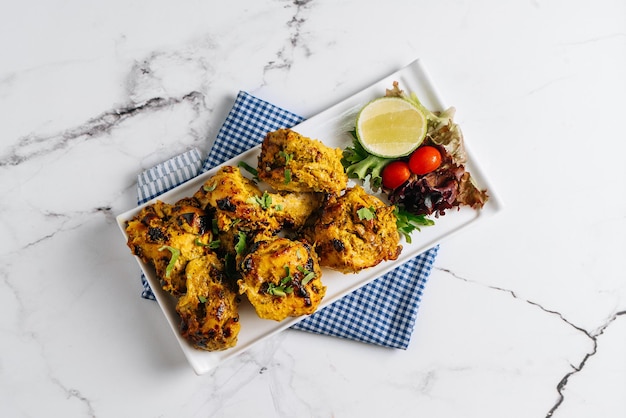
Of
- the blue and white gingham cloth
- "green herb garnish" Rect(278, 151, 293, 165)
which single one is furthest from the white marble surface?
"green herb garnish" Rect(278, 151, 293, 165)

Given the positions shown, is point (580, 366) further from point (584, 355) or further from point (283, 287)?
point (283, 287)

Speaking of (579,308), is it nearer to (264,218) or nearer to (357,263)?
(357,263)

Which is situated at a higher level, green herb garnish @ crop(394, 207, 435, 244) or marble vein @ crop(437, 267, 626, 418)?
green herb garnish @ crop(394, 207, 435, 244)

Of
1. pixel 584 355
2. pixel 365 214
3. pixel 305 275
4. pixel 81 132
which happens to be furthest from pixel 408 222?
pixel 81 132

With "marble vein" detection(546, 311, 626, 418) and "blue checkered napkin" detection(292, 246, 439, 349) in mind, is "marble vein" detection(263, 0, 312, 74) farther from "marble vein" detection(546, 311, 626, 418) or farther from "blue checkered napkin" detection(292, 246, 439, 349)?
"marble vein" detection(546, 311, 626, 418)

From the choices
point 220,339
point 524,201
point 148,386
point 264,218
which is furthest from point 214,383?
point 524,201

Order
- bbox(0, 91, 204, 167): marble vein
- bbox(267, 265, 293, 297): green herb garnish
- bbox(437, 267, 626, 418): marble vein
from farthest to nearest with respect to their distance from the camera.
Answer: bbox(437, 267, 626, 418): marble vein
bbox(0, 91, 204, 167): marble vein
bbox(267, 265, 293, 297): green herb garnish

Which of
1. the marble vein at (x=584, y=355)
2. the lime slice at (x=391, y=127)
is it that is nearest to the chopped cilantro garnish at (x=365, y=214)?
the lime slice at (x=391, y=127)
